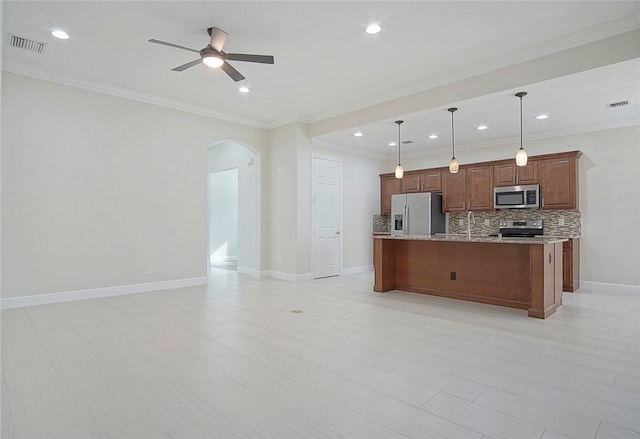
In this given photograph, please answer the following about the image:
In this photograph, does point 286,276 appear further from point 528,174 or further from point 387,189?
point 528,174

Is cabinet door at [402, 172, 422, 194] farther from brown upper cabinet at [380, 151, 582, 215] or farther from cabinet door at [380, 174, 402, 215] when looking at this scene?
cabinet door at [380, 174, 402, 215]

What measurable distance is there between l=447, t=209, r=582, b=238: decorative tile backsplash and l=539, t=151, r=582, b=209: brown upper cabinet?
0.27 meters

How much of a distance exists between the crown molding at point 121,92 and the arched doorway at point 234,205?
45 cm

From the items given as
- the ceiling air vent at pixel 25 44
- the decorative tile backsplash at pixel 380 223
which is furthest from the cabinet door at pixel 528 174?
the ceiling air vent at pixel 25 44

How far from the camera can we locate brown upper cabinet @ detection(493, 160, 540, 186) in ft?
21.9

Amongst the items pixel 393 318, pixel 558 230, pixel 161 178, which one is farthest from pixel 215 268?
pixel 558 230

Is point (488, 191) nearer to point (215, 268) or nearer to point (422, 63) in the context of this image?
point (422, 63)

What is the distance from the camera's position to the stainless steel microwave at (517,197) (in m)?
6.61

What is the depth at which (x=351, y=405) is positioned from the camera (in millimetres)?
2430

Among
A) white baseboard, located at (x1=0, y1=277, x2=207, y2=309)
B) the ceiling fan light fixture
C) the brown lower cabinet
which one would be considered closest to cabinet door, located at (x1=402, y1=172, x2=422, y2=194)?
the brown lower cabinet

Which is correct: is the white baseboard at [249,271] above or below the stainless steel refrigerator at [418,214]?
below

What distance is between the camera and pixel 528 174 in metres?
6.74

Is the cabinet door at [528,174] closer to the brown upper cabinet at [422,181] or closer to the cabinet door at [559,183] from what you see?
the cabinet door at [559,183]

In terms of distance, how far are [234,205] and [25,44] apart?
21.8ft
